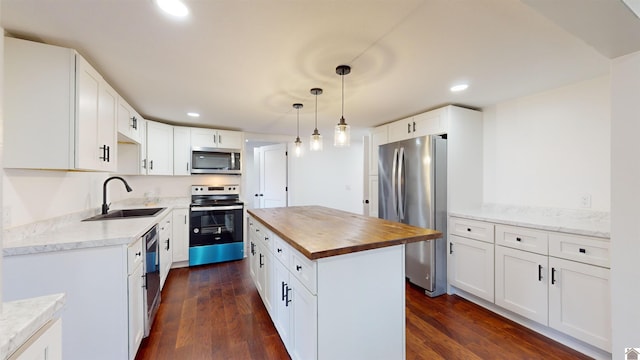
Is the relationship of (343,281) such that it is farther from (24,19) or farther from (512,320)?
(24,19)

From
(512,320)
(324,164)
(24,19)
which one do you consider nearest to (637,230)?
(512,320)

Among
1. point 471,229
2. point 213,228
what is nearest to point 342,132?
point 471,229

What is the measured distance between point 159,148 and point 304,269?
3.19 m

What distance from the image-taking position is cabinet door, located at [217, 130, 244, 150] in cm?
410

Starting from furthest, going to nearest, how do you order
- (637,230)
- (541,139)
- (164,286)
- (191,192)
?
(191,192) → (164,286) → (541,139) → (637,230)

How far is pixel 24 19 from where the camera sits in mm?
1426

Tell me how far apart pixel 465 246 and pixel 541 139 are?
1.33 m

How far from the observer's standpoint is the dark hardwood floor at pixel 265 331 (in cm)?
187

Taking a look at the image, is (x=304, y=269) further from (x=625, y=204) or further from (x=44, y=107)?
(x=44, y=107)

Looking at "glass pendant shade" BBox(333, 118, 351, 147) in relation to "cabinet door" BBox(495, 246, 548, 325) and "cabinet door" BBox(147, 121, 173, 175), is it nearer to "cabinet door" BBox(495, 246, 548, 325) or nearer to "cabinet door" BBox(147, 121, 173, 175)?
"cabinet door" BBox(495, 246, 548, 325)

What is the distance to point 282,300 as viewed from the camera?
73.7 inches

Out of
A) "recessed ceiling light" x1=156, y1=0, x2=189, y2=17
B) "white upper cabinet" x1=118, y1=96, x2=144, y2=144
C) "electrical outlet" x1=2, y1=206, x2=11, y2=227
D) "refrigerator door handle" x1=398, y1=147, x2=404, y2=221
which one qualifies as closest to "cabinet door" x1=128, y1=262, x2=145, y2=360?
"electrical outlet" x1=2, y1=206, x2=11, y2=227

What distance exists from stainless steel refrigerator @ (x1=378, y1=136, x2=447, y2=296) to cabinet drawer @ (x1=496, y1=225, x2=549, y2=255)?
58 centimetres

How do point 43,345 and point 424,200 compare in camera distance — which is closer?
point 43,345
